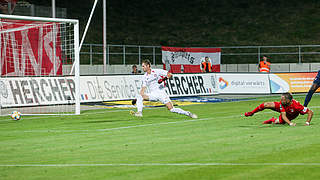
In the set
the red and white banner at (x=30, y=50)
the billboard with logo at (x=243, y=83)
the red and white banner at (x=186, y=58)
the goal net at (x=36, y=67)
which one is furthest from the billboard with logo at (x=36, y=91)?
the red and white banner at (x=186, y=58)

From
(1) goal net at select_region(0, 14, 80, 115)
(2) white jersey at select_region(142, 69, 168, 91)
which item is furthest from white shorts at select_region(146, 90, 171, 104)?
(1) goal net at select_region(0, 14, 80, 115)

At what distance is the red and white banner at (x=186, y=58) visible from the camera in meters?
39.0

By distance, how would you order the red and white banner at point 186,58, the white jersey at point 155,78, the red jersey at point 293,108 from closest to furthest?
the red jersey at point 293,108 < the white jersey at point 155,78 < the red and white banner at point 186,58

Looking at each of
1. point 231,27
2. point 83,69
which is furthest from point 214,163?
point 231,27

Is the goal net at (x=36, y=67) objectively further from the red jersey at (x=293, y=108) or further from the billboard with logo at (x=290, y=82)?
the billboard with logo at (x=290, y=82)

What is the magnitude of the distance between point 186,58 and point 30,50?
16.9 metres

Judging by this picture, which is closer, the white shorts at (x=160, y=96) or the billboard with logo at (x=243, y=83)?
the white shorts at (x=160, y=96)

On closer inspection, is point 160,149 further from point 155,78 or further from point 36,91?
point 36,91

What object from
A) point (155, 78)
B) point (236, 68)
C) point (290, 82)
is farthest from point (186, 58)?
point (155, 78)

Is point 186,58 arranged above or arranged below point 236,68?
above

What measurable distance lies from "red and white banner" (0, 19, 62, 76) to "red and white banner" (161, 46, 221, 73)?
1376cm

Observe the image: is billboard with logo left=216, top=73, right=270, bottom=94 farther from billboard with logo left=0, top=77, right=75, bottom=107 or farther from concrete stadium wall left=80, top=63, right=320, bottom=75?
billboard with logo left=0, top=77, right=75, bottom=107

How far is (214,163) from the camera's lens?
9.94 metres

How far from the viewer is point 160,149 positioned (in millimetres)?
11742
